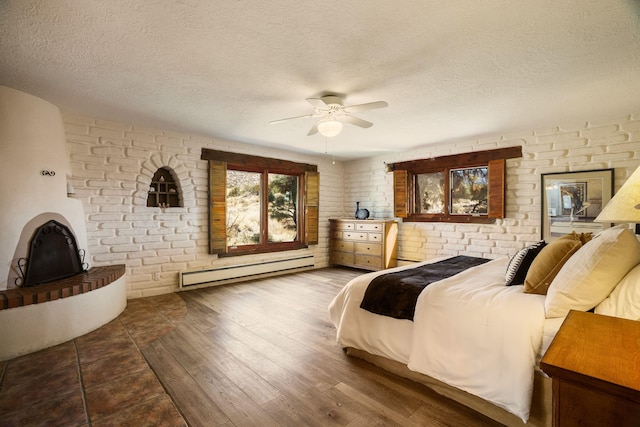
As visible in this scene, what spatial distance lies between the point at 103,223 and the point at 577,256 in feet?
14.6

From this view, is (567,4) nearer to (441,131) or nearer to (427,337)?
(427,337)

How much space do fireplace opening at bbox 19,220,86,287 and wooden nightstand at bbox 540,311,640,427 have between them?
3645 millimetres

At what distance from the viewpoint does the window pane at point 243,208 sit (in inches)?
185

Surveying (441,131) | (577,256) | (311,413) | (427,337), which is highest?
(441,131)

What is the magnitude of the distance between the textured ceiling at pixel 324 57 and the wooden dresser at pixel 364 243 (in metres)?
2.29

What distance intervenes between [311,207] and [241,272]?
1.78 m

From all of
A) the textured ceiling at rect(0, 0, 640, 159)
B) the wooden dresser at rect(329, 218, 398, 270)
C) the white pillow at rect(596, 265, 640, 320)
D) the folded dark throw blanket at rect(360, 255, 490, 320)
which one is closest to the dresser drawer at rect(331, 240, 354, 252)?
the wooden dresser at rect(329, 218, 398, 270)

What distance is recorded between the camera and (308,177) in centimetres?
552

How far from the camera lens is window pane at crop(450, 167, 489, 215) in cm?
441

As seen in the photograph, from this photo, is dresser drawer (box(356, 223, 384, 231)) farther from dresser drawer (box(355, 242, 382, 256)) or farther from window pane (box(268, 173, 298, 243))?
window pane (box(268, 173, 298, 243))

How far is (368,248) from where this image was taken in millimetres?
5238

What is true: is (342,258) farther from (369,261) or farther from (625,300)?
(625,300)

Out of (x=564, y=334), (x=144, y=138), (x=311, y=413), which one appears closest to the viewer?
(x=564, y=334)

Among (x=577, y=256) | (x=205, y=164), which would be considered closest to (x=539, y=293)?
(x=577, y=256)
